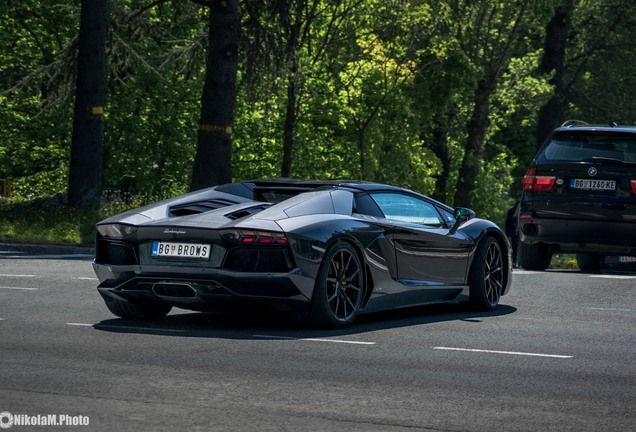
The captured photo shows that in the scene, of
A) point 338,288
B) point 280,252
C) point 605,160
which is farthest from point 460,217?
point 605,160

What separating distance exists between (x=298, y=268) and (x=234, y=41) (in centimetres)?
1566

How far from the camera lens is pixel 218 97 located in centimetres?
2609

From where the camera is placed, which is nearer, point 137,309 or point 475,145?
point 137,309

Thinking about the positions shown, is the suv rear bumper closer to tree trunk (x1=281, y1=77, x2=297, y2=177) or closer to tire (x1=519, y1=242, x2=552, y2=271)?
tire (x1=519, y1=242, x2=552, y2=271)

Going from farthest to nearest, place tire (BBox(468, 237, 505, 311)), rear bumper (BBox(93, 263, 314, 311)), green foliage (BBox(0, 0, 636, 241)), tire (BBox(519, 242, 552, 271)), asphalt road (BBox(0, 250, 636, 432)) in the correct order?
green foliage (BBox(0, 0, 636, 241)) < tire (BBox(519, 242, 552, 271)) < tire (BBox(468, 237, 505, 311)) < rear bumper (BBox(93, 263, 314, 311)) < asphalt road (BBox(0, 250, 636, 432))

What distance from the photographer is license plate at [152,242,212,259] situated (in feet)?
35.8

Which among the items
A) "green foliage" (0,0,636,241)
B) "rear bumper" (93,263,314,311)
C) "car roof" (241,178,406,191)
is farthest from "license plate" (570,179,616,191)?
"green foliage" (0,0,636,241)

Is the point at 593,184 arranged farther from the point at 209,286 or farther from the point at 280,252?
the point at 209,286

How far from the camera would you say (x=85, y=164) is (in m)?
29.0

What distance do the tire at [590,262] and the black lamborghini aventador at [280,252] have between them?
8.62m

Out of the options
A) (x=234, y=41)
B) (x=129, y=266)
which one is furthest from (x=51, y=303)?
(x=234, y=41)

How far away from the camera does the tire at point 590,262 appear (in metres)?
21.1

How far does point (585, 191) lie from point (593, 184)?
134mm

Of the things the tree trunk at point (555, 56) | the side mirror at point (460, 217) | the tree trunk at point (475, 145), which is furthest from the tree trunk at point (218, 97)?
the tree trunk at point (475, 145)
